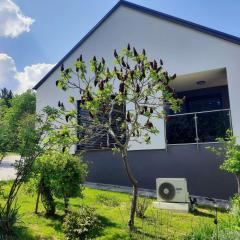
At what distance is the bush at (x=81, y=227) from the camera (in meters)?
5.34

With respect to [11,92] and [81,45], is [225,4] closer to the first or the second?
[81,45]

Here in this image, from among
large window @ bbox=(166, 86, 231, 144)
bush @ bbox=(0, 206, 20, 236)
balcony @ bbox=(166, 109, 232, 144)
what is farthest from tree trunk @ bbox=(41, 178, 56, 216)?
balcony @ bbox=(166, 109, 232, 144)

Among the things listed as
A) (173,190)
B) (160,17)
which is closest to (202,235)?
(173,190)

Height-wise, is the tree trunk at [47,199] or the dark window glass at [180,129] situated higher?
the dark window glass at [180,129]

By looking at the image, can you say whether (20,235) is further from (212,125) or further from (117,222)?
(212,125)

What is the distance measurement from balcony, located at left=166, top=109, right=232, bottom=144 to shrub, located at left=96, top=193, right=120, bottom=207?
348 centimetres

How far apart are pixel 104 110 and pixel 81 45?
357 inches

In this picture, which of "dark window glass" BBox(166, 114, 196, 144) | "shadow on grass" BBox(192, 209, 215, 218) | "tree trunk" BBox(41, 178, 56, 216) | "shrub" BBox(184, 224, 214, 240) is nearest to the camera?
"shrub" BBox(184, 224, 214, 240)

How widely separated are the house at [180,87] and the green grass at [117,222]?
6.98ft

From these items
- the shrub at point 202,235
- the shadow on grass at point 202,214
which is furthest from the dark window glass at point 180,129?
the shrub at point 202,235

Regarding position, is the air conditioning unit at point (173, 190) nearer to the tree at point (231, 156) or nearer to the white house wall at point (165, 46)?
the tree at point (231, 156)

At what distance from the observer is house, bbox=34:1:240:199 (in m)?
11.0

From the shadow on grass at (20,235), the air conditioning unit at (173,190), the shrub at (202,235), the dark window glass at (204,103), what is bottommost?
the shadow on grass at (20,235)

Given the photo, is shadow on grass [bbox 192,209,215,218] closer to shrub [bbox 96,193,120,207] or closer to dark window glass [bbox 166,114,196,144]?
shrub [bbox 96,193,120,207]
